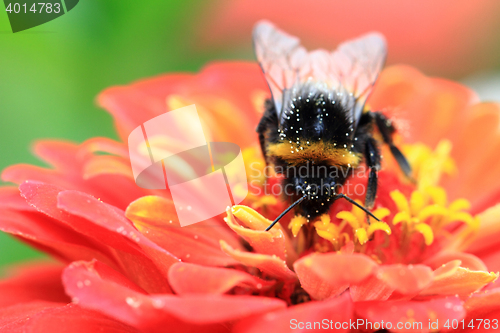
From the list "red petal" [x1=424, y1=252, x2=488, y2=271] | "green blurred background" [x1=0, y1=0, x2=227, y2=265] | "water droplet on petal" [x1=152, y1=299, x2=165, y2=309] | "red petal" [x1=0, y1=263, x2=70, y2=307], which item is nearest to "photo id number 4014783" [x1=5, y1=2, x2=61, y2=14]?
"green blurred background" [x1=0, y1=0, x2=227, y2=265]

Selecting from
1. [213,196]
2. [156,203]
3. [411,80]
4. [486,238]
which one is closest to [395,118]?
[411,80]

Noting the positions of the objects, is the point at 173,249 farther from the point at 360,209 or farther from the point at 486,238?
the point at 486,238

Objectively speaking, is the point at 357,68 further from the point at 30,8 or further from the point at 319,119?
the point at 30,8

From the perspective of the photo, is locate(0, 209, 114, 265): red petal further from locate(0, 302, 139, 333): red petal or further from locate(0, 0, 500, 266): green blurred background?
locate(0, 0, 500, 266): green blurred background

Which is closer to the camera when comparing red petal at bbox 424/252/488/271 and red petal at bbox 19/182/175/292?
red petal at bbox 19/182/175/292

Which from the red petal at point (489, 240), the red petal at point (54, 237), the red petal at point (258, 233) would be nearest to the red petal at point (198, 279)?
the red petal at point (258, 233)

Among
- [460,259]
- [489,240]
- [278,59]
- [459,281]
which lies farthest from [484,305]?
[278,59]

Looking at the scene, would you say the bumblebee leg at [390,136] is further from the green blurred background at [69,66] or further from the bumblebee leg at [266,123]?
the green blurred background at [69,66]
